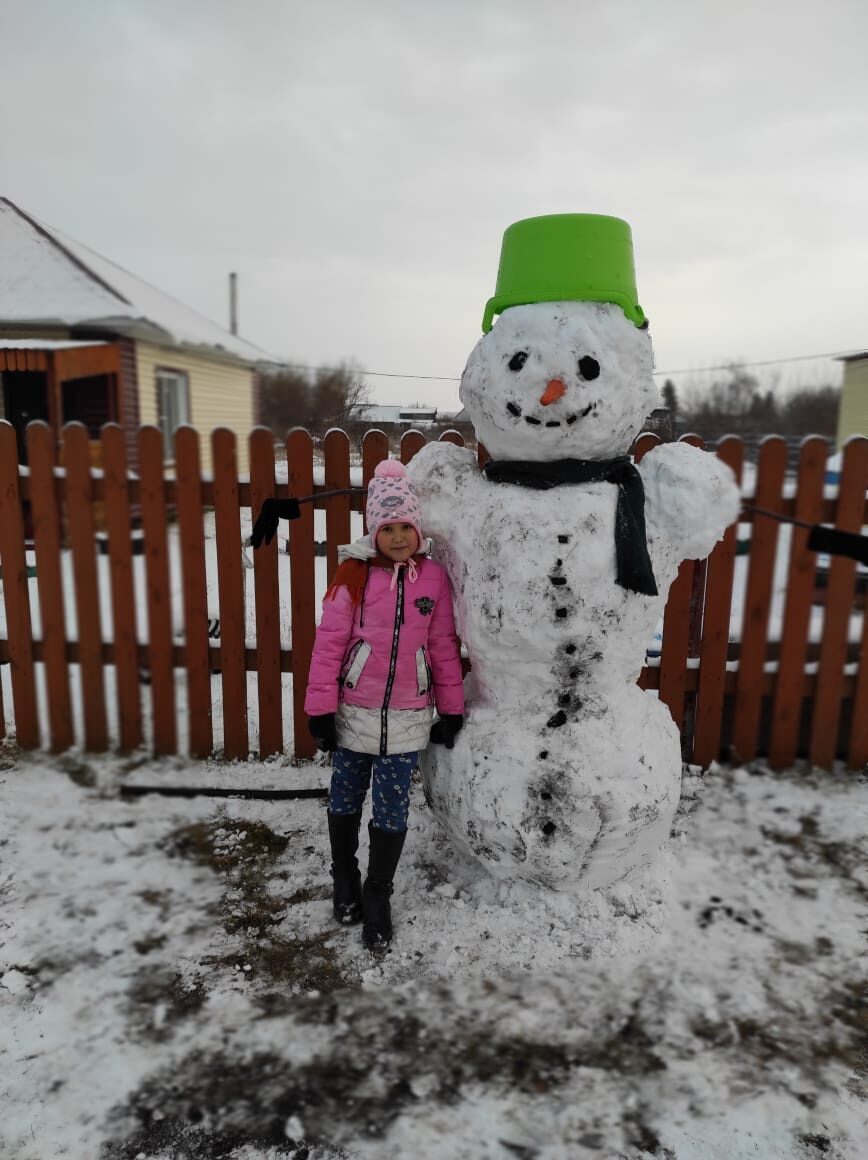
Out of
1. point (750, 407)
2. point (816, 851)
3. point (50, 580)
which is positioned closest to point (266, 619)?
point (50, 580)

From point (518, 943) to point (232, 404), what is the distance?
2214mm

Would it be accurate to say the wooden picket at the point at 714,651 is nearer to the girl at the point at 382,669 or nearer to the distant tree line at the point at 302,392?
the girl at the point at 382,669

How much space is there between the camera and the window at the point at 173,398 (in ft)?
9.93

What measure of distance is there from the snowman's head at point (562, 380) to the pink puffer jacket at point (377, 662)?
596mm

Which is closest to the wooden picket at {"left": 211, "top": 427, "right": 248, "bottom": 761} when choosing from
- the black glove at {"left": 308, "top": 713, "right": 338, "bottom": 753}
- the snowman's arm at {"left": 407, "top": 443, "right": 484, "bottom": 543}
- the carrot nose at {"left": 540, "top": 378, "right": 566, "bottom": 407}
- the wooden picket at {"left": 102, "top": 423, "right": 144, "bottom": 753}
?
the wooden picket at {"left": 102, "top": 423, "right": 144, "bottom": 753}

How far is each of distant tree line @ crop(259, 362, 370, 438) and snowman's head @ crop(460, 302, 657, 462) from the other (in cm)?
42

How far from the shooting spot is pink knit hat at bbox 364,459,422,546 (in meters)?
2.33

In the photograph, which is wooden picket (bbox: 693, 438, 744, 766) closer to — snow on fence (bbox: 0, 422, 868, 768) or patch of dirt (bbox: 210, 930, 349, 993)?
snow on fence (bbox: 0, 422, 868, 768)

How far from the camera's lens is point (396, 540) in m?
2.37

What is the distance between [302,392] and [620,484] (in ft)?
3.60

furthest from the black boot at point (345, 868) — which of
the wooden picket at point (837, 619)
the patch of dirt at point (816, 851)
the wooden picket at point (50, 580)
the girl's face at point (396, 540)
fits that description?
the wooden picket at point (837, 619)

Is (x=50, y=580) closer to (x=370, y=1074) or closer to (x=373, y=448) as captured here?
(x=373, y=448)

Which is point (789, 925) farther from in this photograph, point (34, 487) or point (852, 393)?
point (34, 487)

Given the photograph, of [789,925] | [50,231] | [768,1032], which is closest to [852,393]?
[789,925]
